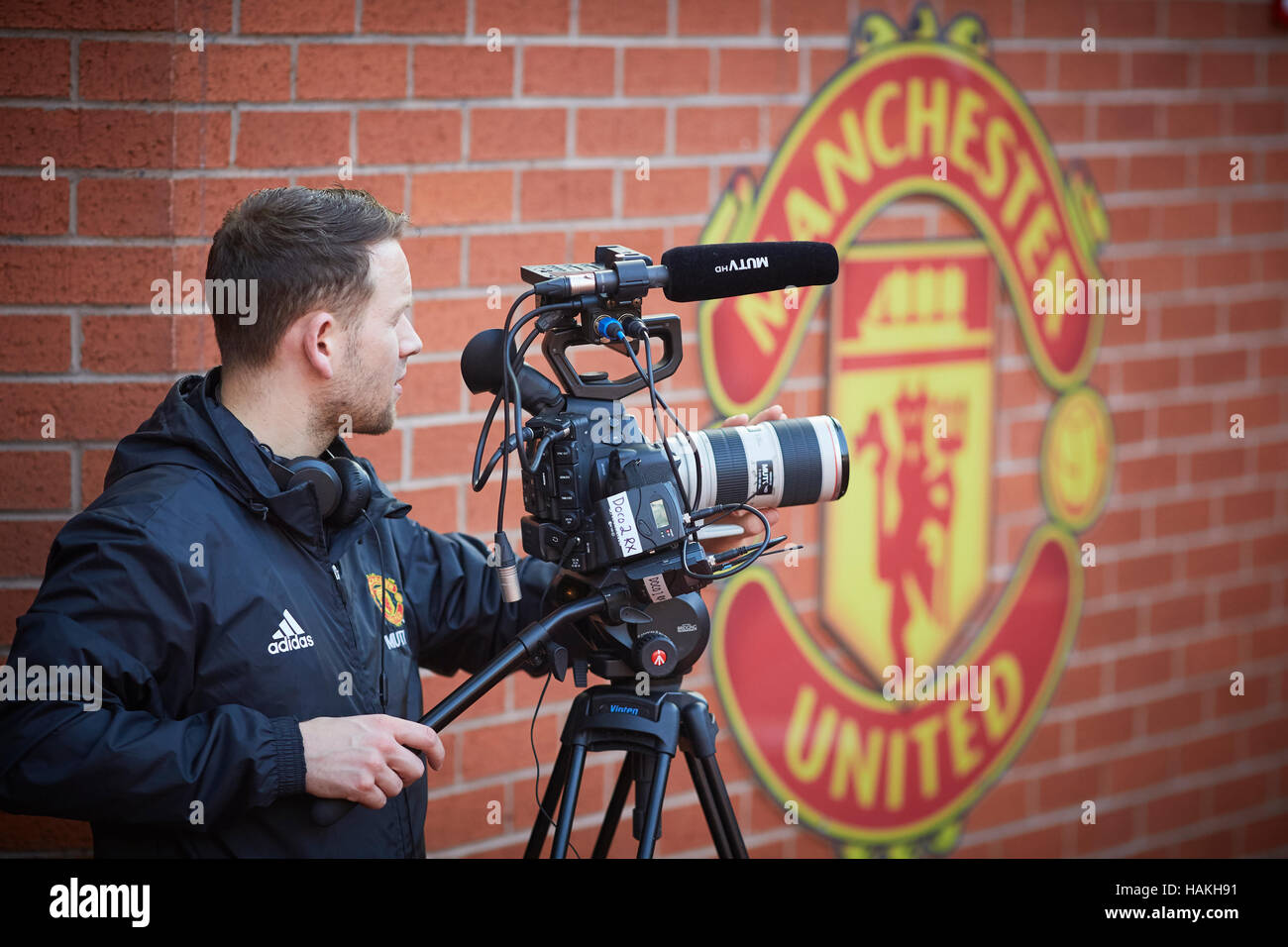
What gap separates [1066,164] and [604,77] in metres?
1.23

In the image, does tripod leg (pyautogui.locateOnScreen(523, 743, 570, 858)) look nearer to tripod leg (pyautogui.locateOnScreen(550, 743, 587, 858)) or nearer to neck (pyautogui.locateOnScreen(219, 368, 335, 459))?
tripod leg (pyautogui.locateOnScreen(550, 743, 587, 858))

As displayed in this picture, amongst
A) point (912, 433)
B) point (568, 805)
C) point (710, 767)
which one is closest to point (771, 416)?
point (710, 767)

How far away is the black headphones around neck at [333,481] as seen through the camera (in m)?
1.74

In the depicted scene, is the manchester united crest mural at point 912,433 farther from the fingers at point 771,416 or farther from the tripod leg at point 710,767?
the tripod leg at point 710,767

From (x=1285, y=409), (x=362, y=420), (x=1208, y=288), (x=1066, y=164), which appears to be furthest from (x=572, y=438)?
(x=1285, y=409)

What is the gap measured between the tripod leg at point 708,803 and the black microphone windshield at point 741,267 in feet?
2.13

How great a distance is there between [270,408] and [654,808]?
736 mm

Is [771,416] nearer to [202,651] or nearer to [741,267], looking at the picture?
[741,267]

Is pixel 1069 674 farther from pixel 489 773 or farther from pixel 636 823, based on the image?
pixel 636 823

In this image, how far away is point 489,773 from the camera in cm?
263

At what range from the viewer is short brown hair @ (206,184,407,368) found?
179 centimetres

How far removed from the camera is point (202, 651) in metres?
1.65

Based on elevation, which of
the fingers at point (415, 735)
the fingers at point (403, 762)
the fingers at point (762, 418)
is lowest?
the fingers at point (403, 762)

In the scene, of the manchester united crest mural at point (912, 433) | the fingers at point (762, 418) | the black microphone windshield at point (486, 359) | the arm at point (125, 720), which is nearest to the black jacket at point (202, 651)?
the arm at point (125, 720)
